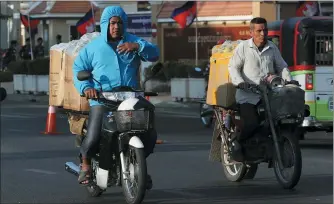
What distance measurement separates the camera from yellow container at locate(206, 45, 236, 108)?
9711 millimetres

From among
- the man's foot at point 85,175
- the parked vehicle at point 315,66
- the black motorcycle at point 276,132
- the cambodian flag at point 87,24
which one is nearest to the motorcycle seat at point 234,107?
the black motorcycle at point 276,132

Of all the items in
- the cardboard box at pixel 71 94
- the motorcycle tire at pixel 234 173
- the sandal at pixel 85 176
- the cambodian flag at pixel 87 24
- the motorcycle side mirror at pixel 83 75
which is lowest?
the motorcycle tire at pixel 234 173

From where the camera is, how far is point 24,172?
36.7ft

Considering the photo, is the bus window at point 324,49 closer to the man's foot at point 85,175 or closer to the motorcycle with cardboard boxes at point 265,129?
the motorcycle with cardboard boxes at point 265,129

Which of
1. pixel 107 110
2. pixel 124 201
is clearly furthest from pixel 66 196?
pixel 107 110

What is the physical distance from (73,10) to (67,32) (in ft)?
5.18

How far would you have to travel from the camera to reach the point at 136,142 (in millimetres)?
7691

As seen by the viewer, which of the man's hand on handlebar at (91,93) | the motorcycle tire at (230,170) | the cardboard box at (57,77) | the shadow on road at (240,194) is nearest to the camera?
the man's hand on handlebar at (91,93)

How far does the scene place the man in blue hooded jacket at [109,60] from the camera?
805 centimetres

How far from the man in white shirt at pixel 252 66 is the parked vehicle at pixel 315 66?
4.86 meters

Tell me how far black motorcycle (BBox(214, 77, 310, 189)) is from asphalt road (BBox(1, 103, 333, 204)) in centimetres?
29

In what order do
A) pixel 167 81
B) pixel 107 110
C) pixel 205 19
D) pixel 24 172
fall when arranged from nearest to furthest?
pixel 107 110
pixel 24 172
pixel 167 81
pixel 205 19

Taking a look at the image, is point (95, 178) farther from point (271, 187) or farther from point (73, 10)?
point (73, 10)

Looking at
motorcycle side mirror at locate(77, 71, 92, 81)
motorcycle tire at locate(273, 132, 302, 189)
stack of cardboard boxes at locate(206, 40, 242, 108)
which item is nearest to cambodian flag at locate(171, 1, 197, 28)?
stack of cardboard boxes at locate(206, 40, 242, 108)
